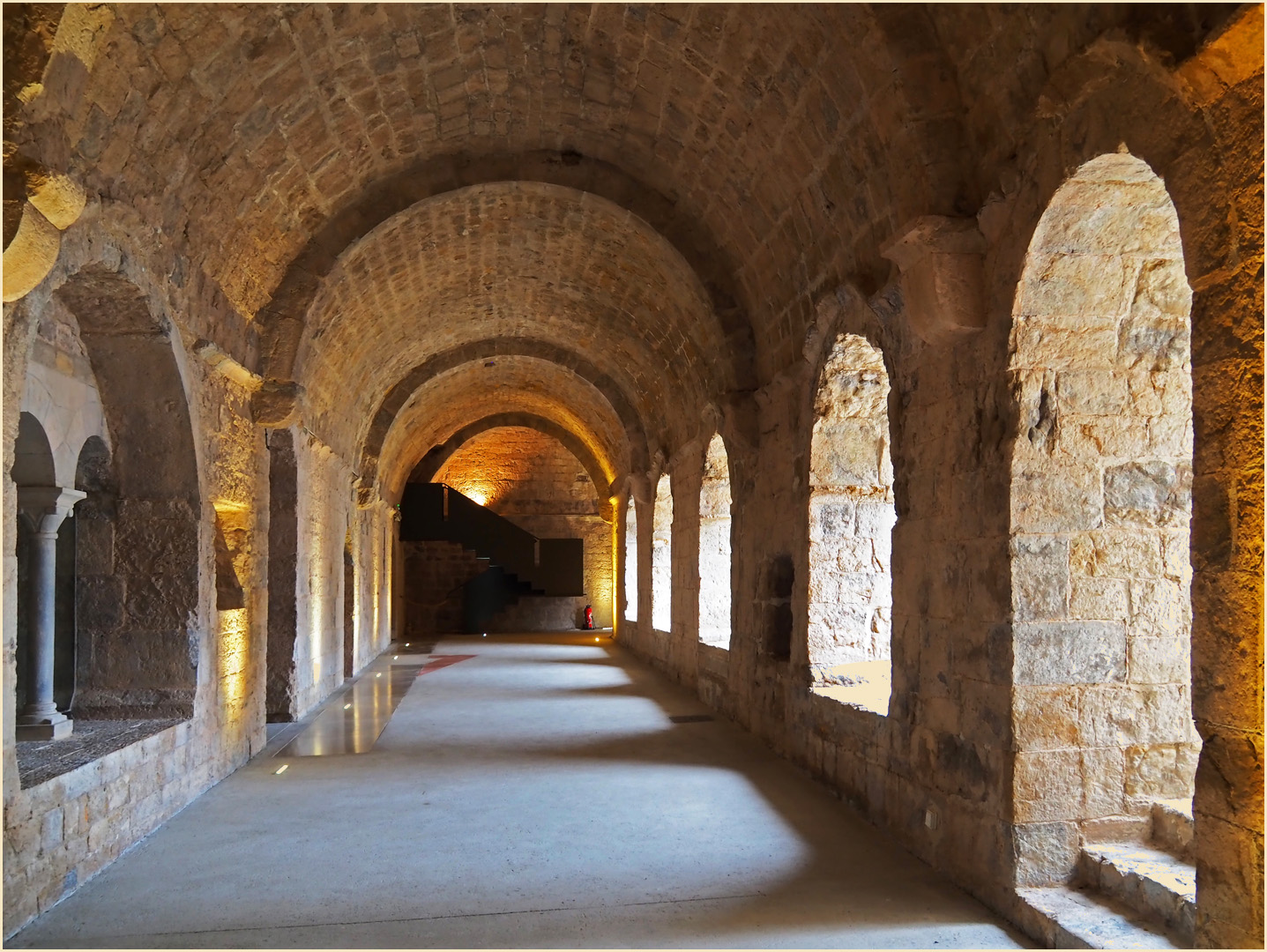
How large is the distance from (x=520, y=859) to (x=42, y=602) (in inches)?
114

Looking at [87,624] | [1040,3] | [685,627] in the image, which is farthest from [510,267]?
[1040,3]

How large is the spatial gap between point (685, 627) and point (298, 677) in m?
3.96

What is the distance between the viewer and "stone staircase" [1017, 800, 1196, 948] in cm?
306

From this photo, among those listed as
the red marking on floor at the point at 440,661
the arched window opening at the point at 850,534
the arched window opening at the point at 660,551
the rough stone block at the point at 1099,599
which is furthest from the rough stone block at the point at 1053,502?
the red marking on floor at the point at 440,661

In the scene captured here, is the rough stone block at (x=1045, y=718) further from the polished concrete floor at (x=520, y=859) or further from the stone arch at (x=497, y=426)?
the stone arch at (x=497, y=426)

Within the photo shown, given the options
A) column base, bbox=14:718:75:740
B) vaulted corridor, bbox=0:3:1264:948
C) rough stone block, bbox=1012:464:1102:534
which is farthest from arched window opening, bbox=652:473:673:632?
rough stone block, bbox=1012:464:1102:534

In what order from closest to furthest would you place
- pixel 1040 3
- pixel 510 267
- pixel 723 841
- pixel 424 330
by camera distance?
pixel 1040 3, pixel 723 841, pixel 510 267, pixel 424 330

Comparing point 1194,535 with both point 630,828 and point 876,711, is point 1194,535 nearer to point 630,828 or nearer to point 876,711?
point 876,711

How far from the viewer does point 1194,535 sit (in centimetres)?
266

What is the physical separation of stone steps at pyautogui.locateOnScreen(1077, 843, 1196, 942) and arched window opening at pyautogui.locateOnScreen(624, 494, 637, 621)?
12436 mm

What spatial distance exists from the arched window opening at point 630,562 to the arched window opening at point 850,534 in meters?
9.76

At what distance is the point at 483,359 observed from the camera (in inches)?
538

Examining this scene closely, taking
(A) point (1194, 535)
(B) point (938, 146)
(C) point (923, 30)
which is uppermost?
(C) point (923, 30)

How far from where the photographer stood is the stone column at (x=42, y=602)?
4926 millimetres
